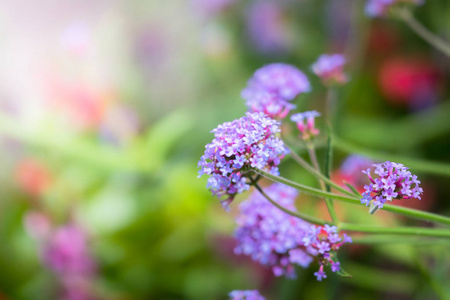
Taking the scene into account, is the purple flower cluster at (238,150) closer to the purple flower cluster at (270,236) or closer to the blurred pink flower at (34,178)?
the purple flower cluster at (270,236)

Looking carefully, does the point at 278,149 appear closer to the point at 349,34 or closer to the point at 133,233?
the point at 133,233

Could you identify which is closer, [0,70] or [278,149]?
[278,149]

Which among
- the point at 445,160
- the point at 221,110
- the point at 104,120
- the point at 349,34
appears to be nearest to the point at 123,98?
the point at 104,120

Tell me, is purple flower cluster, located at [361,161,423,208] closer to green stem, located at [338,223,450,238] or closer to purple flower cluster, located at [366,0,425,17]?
green stem, located at [338,223,450,238]

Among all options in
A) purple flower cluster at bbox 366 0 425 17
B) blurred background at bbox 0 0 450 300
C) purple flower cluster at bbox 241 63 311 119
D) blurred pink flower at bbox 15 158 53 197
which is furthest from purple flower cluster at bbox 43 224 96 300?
purple flower cluster at bbox 366 0 425 17

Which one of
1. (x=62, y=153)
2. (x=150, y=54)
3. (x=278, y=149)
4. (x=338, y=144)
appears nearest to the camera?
(x=278, y=149)

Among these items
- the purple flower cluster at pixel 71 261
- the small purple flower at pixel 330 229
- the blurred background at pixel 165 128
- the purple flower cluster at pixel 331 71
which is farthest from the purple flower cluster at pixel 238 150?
the purple flower cluster at pixel 71 261
